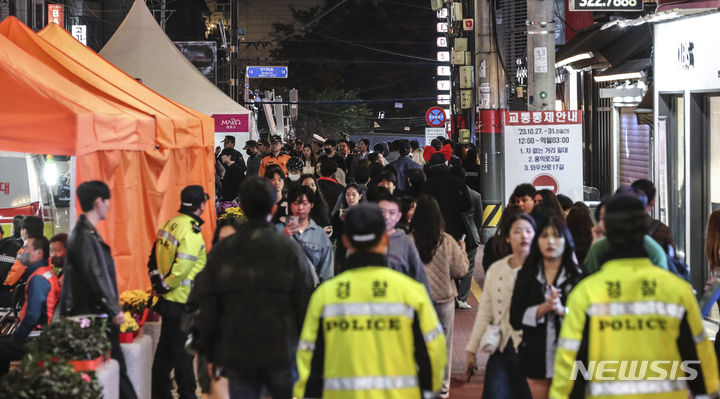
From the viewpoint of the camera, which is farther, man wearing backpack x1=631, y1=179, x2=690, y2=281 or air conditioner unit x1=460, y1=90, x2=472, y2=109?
air conditioner unit x1=460, y1=90, x2=472, y2=109

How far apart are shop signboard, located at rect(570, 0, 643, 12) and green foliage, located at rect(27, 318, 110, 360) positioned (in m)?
8.80

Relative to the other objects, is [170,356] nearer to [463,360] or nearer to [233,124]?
[463,360]

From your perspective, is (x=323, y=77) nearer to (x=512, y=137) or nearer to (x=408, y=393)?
(x=512, y=137)

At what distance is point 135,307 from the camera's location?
9.18 m

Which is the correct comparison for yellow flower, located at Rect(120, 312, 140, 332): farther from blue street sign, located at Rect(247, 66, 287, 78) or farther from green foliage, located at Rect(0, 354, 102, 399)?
blue street sign, located at Rect(247, 66, 287, 78)

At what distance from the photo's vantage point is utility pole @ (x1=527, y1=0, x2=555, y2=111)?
46.5ft

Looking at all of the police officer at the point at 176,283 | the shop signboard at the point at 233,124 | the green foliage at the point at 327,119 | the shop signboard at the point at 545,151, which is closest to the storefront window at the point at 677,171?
the shop signboard at the point at 545,151

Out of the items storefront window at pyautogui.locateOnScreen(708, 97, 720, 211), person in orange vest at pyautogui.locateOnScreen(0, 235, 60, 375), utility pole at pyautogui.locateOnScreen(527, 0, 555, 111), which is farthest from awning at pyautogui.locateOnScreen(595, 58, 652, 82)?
person in orange vest at pyautogui.locateOnScreen(0, 235, 60, 375)

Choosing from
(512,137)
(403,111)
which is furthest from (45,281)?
(403,111)

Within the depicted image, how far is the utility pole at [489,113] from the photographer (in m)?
17.6

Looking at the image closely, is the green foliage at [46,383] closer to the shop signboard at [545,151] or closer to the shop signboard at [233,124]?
the shop signboard at [545,151]

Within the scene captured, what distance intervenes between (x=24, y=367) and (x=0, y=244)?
5630mm

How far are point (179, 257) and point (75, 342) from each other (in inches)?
69.4

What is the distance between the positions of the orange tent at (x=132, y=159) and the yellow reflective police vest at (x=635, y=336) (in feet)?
19.0
